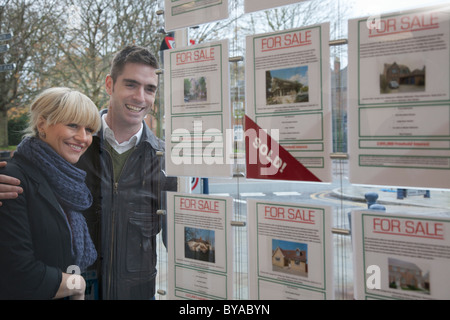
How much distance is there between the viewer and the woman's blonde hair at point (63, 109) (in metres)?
2.48

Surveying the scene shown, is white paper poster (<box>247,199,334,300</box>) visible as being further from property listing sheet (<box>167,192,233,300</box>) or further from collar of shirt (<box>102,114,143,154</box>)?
collar of shirt (<box>102,114,143,154</box>)

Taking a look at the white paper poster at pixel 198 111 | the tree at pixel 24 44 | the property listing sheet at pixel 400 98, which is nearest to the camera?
the property listing sheet at pixel 400 98

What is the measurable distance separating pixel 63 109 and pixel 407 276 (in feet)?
6.56

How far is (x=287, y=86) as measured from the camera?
2.03 meters

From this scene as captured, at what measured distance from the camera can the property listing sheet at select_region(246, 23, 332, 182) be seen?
1949 mm

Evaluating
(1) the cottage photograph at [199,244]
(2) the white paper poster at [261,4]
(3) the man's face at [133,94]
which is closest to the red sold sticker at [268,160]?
(1) the cottage photograph at [199,244]

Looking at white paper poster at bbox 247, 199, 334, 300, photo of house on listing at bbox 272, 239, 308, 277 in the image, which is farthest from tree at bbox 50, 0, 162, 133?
photo of house on listing at bbox 272, 239, 308, 277

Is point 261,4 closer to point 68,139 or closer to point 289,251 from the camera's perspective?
point 289,251

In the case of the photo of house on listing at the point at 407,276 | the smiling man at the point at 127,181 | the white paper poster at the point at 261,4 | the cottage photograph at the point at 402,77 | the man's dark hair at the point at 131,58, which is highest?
the white paper poster at the point at 261,4

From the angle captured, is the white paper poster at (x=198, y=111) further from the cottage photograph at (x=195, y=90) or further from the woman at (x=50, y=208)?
the woman at (x=50, y=208)

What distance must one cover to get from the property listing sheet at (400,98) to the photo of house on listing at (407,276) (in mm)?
341

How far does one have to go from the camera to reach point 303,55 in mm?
1985
